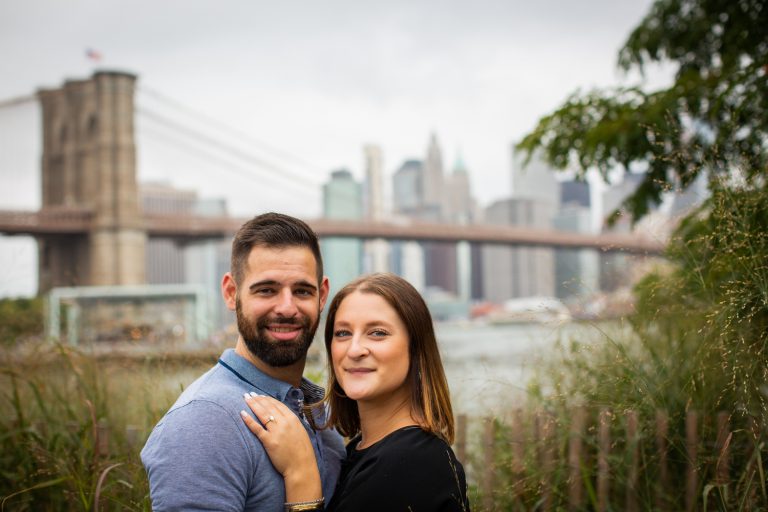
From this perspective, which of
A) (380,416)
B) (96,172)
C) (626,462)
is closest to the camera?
(380,416)

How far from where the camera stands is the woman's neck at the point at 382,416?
1945 mm

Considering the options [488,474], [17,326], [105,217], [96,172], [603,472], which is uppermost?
[96,172]

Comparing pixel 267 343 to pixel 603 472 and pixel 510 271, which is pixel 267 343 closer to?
pixel 603 472

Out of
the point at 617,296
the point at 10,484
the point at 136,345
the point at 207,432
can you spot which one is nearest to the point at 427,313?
Answer: the point at 207,432

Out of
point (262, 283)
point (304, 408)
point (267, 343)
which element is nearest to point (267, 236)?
point (262, 283)

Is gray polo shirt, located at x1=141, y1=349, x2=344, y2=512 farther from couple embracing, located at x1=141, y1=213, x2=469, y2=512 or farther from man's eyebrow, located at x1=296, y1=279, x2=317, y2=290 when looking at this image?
man's eyebrow, located at x1=296, y1=279, x2=317, y2=290

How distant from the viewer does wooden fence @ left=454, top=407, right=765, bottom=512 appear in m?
2.57

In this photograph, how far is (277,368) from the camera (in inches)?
75.8

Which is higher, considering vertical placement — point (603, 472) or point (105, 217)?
point (105, 217)

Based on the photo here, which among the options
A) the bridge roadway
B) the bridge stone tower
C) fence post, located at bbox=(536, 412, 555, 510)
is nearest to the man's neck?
fence post, located at bbox=(536, 412, 555, 510)

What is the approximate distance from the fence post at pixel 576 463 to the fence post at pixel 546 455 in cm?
8

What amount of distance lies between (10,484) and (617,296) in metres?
3.37

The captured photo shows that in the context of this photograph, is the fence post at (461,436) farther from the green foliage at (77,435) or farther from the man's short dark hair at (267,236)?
the man's short dark hair at (267,236)

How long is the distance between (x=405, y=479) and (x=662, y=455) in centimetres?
137
